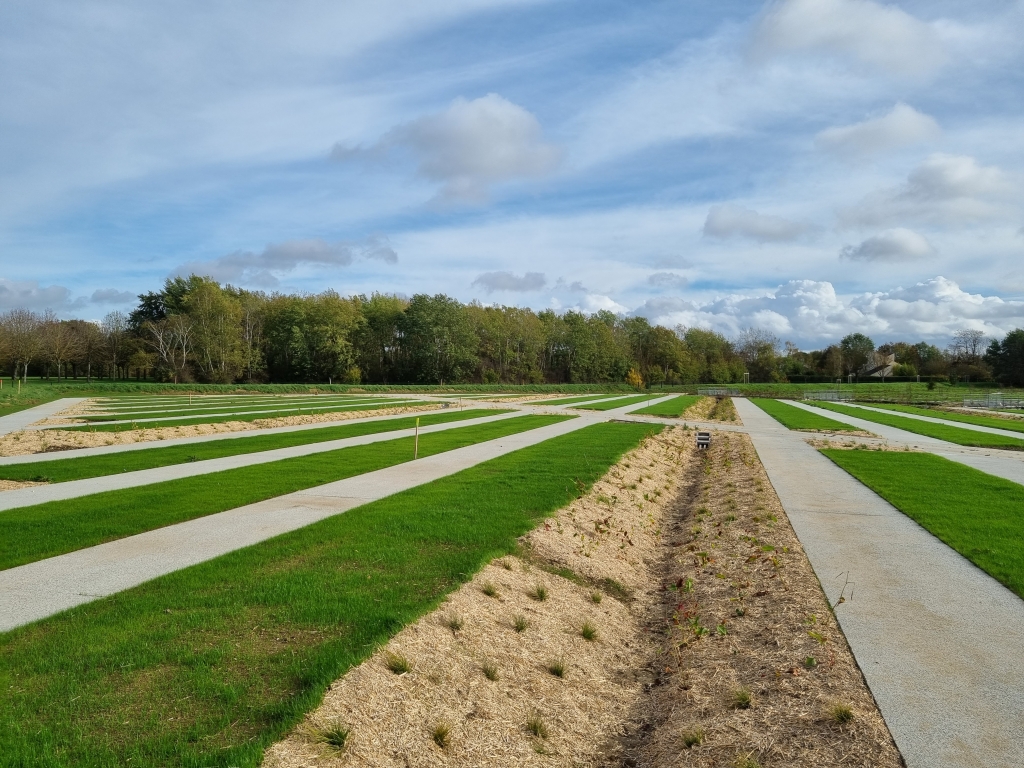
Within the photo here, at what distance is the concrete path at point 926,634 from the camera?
4445mm

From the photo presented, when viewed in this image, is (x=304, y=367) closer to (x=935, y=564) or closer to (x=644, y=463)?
(x=644, y=463)

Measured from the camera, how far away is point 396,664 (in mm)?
5102

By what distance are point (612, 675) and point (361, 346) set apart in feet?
276

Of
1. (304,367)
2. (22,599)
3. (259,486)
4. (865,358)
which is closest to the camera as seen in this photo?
(22,599)

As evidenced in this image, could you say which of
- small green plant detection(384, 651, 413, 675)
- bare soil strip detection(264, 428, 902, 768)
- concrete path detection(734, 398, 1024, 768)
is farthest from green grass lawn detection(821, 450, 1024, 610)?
Answer: small green plant detection(384, 651, 413, 675)

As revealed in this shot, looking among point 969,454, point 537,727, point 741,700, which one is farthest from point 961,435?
point 537,727

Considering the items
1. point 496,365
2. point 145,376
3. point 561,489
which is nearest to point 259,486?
point 561,489

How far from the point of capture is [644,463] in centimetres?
1722

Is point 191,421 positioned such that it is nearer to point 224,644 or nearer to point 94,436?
point 94,436

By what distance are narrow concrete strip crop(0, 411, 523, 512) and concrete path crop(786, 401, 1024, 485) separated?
628 inches

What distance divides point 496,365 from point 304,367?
26963mm

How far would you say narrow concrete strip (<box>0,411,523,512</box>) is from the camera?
10703 millimetres

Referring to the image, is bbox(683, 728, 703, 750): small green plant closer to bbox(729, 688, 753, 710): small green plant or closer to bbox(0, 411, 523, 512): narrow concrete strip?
bbox(729, 688, 753, 710): small green plant

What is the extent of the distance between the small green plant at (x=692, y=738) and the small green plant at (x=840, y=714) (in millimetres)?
914
